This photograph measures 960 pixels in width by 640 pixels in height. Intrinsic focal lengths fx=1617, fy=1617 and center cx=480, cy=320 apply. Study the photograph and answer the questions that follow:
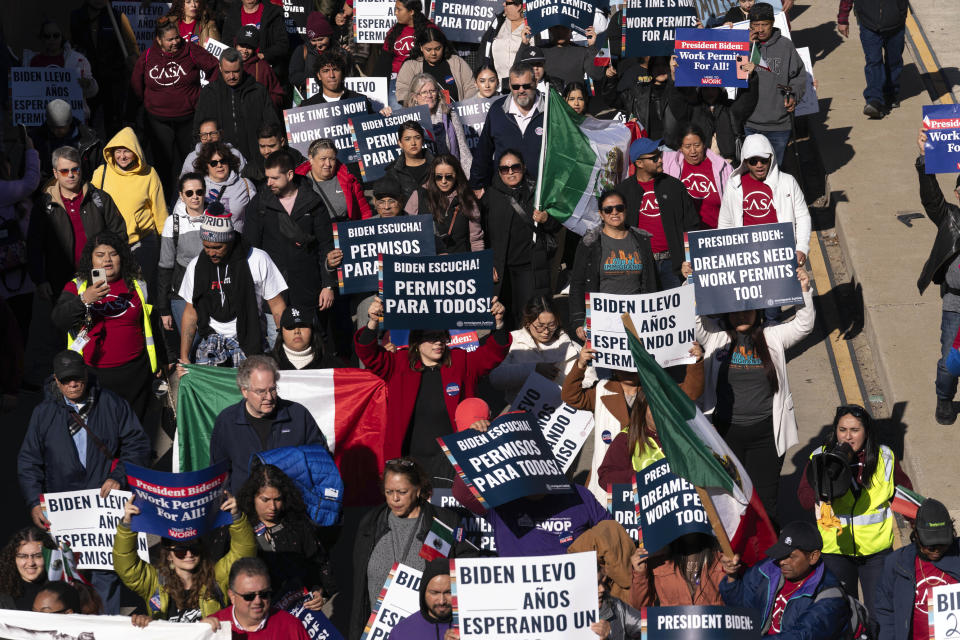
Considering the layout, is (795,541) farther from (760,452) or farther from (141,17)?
(141,17)

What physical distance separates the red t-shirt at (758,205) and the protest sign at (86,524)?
18.2ft

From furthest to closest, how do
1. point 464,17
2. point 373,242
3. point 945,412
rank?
point 464,17, point 945,412, point 373,242

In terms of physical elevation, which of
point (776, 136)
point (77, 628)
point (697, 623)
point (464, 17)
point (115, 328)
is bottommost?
point (77, 628)

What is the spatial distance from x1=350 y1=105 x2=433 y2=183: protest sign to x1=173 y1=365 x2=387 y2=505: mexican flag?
3.80 m

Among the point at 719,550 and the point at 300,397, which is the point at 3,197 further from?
the point at 719,550

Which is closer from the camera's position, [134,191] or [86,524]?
[86,524]

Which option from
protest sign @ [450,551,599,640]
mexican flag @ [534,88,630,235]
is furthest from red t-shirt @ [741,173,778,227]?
protest sign @ [450,551,599,640]

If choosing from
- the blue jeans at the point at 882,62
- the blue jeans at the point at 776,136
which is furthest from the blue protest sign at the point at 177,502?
the blue jeans at the point at 882,62

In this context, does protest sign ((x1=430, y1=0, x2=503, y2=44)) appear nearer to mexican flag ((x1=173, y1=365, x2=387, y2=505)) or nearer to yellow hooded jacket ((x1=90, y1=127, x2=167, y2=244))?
yellow hooded jacket ((x1=90, y1=127, x2=167, y2=244))

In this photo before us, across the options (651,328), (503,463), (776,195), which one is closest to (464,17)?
(776,195)

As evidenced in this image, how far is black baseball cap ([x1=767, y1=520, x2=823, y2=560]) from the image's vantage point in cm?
820

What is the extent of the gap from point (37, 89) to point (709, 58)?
6.40 m

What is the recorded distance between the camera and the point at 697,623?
7.68 m

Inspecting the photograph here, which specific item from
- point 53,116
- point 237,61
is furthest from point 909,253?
point 53,116
